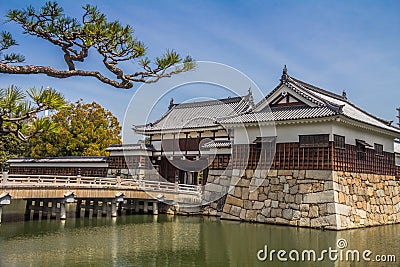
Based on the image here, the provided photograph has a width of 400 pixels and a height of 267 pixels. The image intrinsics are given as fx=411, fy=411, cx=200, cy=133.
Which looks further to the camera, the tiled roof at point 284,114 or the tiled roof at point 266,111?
the tiled roof at point 266,111

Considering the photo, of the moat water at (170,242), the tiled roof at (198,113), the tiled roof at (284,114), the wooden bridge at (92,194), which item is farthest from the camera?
the tiled roof at (198,113)

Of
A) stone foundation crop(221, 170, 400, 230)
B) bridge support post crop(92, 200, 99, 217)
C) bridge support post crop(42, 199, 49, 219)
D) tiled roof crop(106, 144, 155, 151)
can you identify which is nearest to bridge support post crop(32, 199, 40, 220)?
bridge support post crop(42, 199, 49, 219)

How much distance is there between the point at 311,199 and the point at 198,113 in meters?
11.9

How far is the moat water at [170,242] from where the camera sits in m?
9.55

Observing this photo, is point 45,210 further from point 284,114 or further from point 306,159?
point 306,159

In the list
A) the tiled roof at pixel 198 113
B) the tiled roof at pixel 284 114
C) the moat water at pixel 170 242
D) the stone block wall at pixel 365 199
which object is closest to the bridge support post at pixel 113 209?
the moat water at pixel 170 242

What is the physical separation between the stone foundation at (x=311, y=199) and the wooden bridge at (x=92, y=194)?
3264 mm

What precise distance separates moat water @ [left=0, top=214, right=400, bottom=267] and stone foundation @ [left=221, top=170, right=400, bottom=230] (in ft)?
2.04

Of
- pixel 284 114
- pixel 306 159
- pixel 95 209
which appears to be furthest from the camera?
pixel 95 209

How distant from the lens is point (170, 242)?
12.0 m

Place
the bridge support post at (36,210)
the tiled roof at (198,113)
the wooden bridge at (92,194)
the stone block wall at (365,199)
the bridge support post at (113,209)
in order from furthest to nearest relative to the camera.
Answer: the tiled roof at (198,113) < the bridge support post at (113,209) < the bridge support post at (36,210) < the stone block wall at (365,199) < the wooden bridge at (92,194)

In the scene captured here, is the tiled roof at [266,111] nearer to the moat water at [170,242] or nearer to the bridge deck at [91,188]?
the bridge deck at [91,188]

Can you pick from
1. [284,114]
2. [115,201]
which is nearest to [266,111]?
[284,114]

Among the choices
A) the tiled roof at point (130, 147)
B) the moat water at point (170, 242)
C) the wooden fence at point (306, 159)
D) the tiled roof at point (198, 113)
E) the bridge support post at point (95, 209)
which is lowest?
the moat water at point (170, 242)
